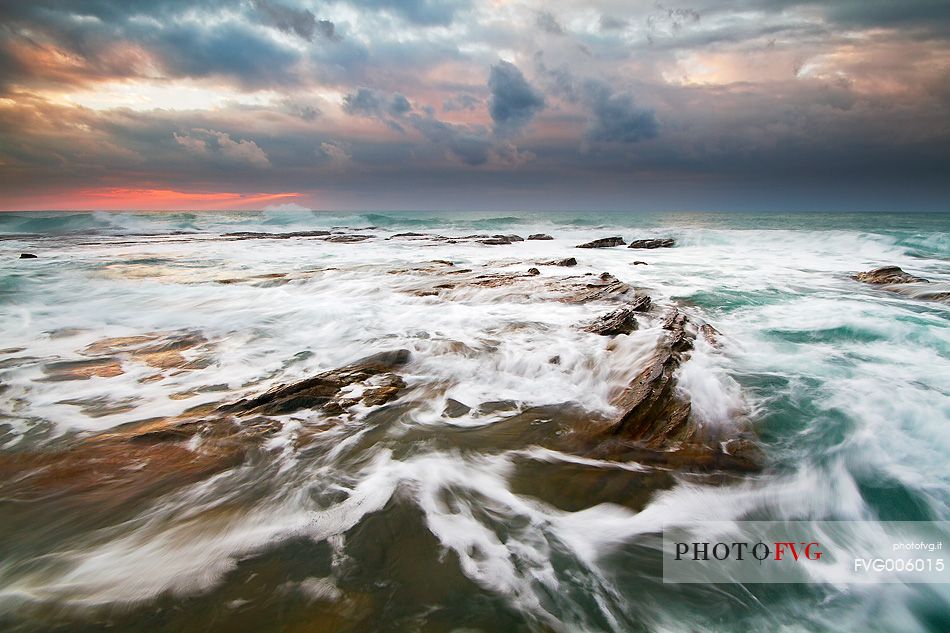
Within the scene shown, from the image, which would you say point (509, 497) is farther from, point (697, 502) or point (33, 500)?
point (33, 500)

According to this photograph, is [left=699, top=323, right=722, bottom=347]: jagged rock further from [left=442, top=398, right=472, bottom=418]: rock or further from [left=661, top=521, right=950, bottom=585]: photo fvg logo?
[left=442, top=398, right=472, bottom=418]: rock

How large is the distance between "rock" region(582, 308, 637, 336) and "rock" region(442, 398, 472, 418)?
3077 mm

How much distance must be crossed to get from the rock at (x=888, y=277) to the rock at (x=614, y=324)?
10249mm

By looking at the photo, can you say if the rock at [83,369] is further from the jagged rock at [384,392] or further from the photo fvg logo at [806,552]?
the photo fvg logo at [806,552]

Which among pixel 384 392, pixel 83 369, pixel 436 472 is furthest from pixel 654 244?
pixel 83 369

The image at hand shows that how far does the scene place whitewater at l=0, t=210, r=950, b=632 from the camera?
2.62 meters

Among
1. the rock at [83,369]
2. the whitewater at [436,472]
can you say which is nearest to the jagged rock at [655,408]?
the whitewater at [436,472]

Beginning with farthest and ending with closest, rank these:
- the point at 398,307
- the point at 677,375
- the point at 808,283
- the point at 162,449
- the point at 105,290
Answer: the point at 808,283, the point at 105,290, the point at 398,307, the point at 677,375, the point at 162,449

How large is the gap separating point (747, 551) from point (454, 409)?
3065 mm

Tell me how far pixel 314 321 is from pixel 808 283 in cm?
1448

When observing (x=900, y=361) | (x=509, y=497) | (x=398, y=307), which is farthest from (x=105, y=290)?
(x=900, y=361)

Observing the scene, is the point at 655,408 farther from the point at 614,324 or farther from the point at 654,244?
the point at 654,244

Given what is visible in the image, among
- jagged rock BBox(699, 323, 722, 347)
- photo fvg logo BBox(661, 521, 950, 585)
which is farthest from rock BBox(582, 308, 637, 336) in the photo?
photo fvg logo BBox(661, 521, 950, 585)

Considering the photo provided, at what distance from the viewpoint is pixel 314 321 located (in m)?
8.88
